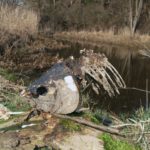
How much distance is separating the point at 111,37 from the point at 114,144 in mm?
24681

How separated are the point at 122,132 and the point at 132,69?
13312 mm

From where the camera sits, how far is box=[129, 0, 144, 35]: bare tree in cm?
3339

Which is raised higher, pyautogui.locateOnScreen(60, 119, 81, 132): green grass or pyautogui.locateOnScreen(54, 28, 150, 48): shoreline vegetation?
pyautogui.locateOnScreen(60, 119, 81, 132): green grass

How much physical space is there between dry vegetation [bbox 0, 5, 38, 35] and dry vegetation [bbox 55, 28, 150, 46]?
879 cm

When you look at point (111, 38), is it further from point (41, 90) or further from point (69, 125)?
point (69, 125)

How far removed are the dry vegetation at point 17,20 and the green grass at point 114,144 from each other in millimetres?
12182

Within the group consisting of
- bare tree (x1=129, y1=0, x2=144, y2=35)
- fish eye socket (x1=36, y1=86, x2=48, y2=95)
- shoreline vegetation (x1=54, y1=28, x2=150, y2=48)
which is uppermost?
fish eye socket (x1=36, y1=86, x2=48, y2=95)

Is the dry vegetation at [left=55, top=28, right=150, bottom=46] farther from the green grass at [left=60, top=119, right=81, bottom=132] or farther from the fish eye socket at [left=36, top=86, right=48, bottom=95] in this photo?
the green grass at [left=60, top=119, right=81, bottom=132]

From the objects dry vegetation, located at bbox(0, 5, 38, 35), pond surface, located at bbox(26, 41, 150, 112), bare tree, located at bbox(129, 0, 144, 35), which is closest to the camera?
pond surface, located at bbox(26, 41, 150, 112)

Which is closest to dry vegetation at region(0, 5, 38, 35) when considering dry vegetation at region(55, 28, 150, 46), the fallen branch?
dry vegetation at region(55, 28, 150, 46)

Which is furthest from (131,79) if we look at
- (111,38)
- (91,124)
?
(111,38)

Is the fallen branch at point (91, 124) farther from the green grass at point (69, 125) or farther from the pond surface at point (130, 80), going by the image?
the pond surface at point (130, 80)

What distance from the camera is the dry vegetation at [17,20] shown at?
16703 millimetres

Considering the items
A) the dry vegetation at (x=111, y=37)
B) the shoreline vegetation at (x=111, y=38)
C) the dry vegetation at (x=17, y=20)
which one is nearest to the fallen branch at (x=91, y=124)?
the dry vegetation at (x=17, y=20)
